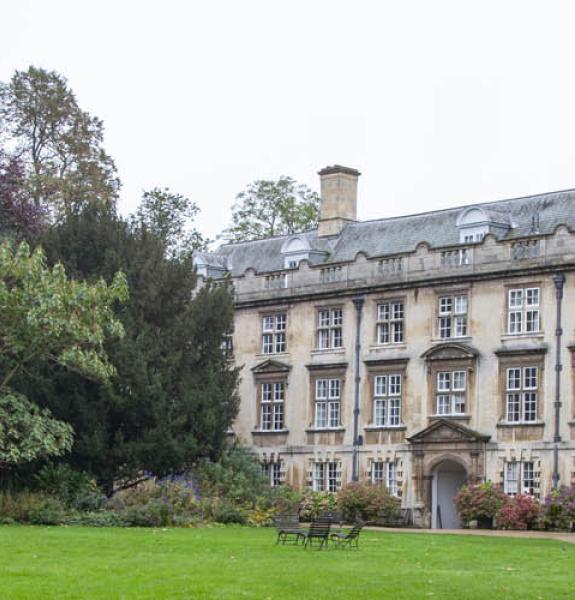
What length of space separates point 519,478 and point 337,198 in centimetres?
1533

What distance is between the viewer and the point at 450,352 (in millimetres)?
47219

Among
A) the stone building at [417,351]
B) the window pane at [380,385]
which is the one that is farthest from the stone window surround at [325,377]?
the window pane at [380,385]

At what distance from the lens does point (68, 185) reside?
5628 centimetres

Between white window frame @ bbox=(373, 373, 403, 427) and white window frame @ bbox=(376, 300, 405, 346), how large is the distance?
1.23 meters

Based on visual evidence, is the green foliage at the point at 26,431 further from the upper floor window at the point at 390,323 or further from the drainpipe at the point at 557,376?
the drainpipe at the point at 557,376

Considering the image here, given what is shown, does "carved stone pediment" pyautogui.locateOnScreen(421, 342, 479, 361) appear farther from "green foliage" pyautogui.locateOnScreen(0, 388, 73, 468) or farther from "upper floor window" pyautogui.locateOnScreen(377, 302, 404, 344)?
"green foliage" pyautogui.locateOnScreen(0, 388, 73, 468)

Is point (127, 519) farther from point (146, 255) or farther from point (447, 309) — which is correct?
point (447, 309)

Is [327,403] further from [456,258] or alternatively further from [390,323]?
[456,258]

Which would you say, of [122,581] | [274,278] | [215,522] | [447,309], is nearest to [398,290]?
[447,309]

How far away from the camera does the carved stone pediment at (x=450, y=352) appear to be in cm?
4662

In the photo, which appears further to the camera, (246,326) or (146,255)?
Result: (246,326)

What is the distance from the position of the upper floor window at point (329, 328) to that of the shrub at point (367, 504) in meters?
6.12

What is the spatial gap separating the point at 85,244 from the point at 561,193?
53.1 ft

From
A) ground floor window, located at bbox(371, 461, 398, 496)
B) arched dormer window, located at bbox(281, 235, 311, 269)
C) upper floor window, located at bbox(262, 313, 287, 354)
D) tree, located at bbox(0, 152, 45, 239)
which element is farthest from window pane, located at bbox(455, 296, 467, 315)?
tree, located at bbox(0, 152, 45, 239)
